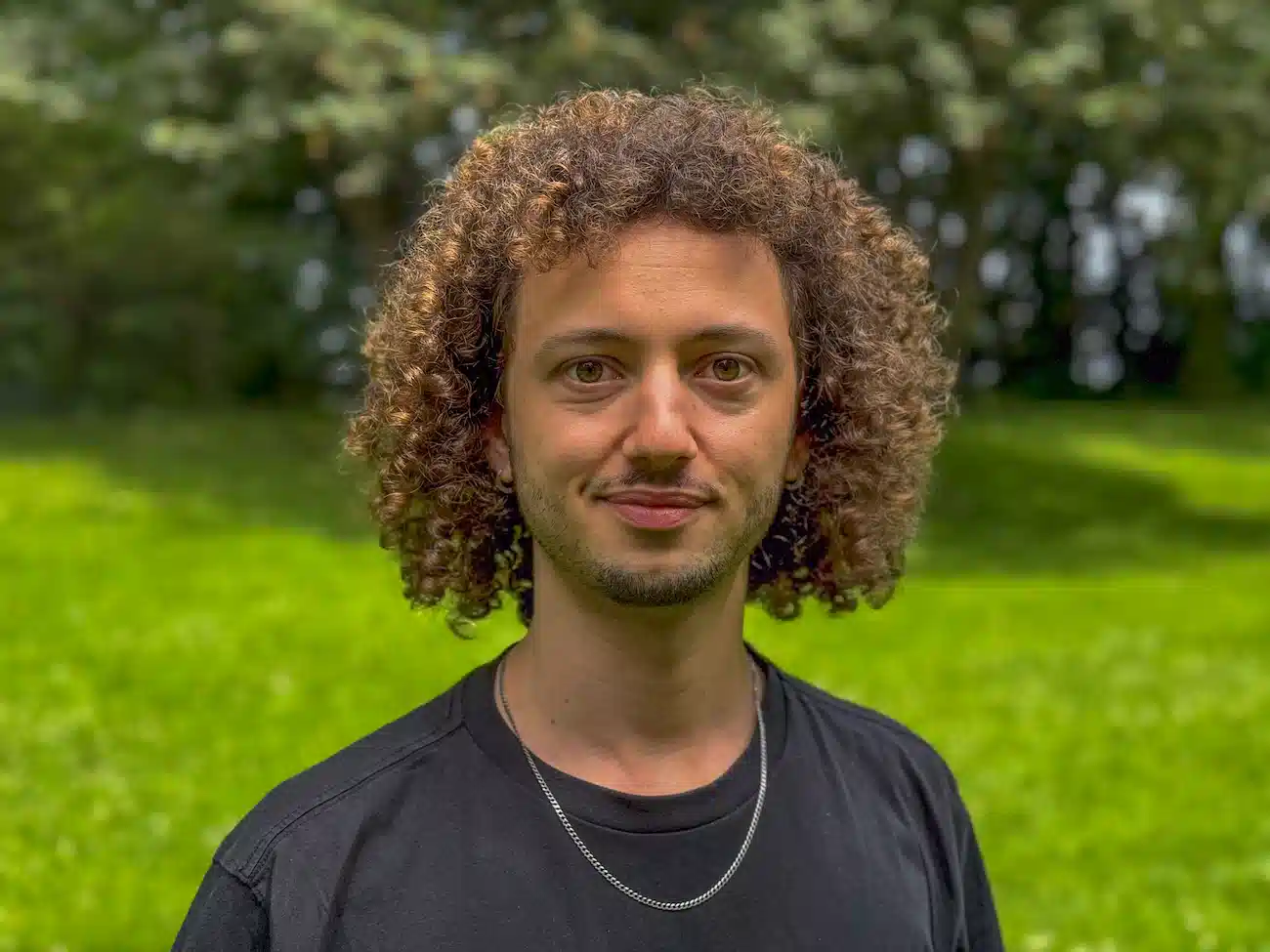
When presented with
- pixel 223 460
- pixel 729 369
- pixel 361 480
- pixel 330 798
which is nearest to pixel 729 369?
pixel 729 369

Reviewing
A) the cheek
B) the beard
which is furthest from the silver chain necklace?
the cheek

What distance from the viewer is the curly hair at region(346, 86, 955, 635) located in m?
2.39

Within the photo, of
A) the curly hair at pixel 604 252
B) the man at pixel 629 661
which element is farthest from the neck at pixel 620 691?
the curly hair at pixel 604 252

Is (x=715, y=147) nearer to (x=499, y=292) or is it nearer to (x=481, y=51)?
(x=499, y=292)

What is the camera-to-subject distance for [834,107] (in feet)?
46.6

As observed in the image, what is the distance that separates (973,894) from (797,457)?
2.63 ft

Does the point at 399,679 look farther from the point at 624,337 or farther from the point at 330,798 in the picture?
the point at 624,337

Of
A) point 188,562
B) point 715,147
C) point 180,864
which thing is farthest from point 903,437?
point 188,562

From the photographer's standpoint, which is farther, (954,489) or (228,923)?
(954,489)

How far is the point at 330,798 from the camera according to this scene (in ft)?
7.24

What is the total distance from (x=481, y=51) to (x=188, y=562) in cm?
624

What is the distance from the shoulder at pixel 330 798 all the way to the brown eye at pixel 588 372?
0.54 meters

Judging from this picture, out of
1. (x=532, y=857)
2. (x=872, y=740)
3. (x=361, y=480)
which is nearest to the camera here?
(x=532, y=857)

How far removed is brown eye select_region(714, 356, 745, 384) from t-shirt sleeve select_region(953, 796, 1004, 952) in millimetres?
849
